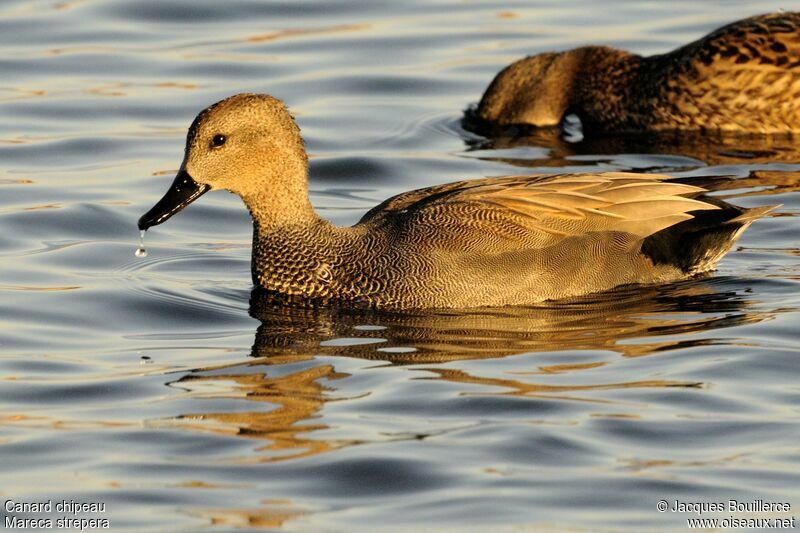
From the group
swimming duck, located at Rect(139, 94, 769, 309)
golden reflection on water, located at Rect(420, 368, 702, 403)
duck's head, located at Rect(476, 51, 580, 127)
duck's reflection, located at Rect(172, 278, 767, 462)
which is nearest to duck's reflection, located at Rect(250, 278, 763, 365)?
duck's reflection, located at Rect(172, 278, 767, 462)

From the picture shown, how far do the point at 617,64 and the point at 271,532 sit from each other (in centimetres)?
802

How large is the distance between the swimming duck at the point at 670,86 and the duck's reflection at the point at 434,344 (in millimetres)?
3445

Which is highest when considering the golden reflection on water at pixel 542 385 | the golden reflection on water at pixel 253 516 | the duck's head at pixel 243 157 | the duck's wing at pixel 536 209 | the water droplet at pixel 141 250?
the duck's head at pixel 243 157

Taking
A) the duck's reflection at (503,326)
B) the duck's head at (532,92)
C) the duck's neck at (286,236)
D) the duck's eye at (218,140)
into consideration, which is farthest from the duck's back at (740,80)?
the duck's eye at (218,140)

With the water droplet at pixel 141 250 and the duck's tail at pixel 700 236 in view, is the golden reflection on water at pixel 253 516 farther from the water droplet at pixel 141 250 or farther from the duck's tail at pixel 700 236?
the duck's tail at pixel 700 236

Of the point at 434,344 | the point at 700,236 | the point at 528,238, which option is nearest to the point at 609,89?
the point at 700,236

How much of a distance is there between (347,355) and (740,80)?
5510mm

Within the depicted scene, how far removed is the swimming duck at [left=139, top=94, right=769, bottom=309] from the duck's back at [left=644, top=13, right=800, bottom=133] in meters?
3.37

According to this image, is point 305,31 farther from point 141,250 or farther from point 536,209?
point 536,209

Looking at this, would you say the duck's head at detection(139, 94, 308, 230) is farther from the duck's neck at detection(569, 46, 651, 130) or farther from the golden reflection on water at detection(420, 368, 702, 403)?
the duck's neck at detection(569, 46, 651, 130)

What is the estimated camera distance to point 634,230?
9.19 meters

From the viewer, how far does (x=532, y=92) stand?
44.0ft

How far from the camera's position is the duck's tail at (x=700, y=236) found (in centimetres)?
931

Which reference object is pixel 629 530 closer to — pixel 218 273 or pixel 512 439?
pixel 512 439
